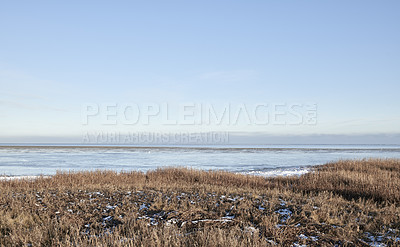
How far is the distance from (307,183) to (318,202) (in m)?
5.80

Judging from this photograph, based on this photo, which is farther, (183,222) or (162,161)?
(162,161)

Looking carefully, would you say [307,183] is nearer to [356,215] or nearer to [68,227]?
[356,215]

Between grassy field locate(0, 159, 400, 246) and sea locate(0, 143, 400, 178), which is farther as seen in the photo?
sea locate(0, 143, 400, 178)

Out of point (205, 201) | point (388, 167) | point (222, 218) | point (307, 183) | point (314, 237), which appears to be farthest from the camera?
point (388, 167)

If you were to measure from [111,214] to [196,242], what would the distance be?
9.92ft

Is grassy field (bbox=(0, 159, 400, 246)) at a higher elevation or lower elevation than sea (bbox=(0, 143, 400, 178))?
higher

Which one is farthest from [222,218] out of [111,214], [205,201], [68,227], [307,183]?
[307,183]

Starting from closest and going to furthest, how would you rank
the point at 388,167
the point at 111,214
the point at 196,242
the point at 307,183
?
the point at 196,242 < the point at 111,214 < the point at 307,183 < the point at 388,167

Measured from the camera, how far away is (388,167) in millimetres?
21156

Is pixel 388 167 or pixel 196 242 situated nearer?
pixel 196 242

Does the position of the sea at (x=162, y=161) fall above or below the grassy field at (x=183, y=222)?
below

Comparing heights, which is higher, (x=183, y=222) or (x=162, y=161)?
(x=183, y=222)

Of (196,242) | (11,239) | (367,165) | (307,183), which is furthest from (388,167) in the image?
(11,239)

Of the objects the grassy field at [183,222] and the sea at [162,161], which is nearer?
the grassy field at [183,222]
